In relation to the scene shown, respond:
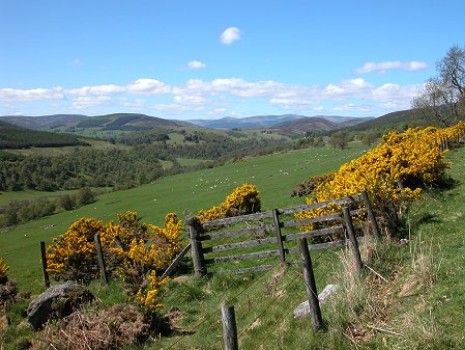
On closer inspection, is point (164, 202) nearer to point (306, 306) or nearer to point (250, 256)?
point (250, 256)

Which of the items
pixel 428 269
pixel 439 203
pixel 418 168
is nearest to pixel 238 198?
pixel 418 168

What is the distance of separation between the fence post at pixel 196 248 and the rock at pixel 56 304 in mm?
3458

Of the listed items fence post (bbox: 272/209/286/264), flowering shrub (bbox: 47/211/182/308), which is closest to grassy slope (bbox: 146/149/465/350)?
fence post (bbox: 272/209/286/264)

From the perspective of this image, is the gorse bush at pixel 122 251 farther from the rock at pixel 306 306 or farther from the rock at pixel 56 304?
the rock at pixel 306 306

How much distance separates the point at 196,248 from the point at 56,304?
4.48m

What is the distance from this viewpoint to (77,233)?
21.6 m

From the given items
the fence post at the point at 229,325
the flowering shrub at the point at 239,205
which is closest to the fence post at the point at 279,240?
the fence post at the point at 229,325

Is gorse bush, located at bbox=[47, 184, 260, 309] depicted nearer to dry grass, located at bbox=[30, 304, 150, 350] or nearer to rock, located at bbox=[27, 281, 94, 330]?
rock, located at bbox=[27, 281, 94, 330]

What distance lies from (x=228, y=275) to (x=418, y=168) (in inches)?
355

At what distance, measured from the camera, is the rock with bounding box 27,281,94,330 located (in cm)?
1256

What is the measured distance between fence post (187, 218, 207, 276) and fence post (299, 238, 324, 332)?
7478 mm

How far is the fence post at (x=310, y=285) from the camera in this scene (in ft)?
24.8

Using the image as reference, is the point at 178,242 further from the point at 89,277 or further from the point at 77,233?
the point at 77,233

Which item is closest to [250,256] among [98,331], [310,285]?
[98,331]
